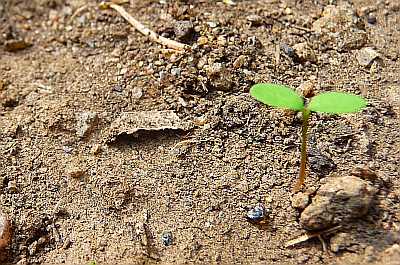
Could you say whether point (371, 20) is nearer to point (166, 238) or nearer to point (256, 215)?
point (256, 215)

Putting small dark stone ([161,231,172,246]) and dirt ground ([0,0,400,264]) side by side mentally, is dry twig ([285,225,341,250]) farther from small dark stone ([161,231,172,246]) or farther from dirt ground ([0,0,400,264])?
small dark stone ([161,231,172,246])

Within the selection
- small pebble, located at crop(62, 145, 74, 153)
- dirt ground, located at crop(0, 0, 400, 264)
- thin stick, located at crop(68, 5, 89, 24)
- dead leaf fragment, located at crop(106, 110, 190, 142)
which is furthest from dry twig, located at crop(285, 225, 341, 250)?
thin stick, located at crop(68, 5, 89, 24)

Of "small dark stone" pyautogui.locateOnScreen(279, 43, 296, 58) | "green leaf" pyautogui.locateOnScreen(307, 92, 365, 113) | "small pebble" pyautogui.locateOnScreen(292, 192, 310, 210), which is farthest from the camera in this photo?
"small dark stone" pyautogui.locateOnScreen(279, 43, 296, 58)

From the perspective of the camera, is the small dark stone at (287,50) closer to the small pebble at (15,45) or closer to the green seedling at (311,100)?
the green seedling at (311,100)

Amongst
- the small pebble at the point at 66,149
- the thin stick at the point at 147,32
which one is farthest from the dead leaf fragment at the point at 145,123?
the thin stick at the point at 147,32

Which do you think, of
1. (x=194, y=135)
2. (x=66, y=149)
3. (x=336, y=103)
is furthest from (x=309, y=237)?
(x=66, y=149)

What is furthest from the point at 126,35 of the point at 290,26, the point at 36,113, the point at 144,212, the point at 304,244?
the point at 304,244

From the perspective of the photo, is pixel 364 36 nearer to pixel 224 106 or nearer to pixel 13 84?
pixel 224 106
